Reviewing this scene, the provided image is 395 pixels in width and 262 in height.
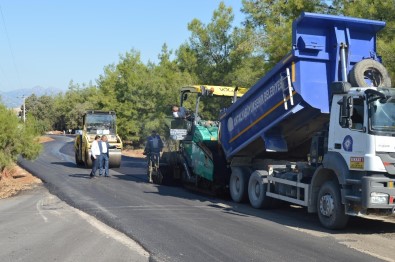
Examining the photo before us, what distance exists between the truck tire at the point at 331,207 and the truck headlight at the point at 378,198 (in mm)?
769

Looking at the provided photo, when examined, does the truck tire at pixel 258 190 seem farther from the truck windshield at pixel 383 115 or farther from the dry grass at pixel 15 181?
the dry grass at pixel 15 181

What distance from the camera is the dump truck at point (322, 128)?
863 centimetres

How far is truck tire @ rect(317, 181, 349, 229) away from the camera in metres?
9.07

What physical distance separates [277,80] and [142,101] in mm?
28204

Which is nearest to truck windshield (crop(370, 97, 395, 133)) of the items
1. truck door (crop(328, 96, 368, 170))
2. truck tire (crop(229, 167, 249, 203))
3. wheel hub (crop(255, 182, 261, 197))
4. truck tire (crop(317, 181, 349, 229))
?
truck door (crop(328, 96, 368, 170))

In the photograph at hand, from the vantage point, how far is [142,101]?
38344mm

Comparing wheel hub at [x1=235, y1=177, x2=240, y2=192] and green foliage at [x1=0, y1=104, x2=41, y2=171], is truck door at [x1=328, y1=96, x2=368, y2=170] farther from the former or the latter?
green foliage at [x1=0, y1=104, x2=41, y2=171]

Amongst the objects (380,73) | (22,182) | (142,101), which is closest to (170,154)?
(22,182)

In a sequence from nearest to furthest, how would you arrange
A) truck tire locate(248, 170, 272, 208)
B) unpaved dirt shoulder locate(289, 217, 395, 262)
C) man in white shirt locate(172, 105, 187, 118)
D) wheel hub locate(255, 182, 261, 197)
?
1. unpaved dirt shoulder locate(289, 217, 395, 262)
2. truck tire locate(248, 170, 272, 208)
3. wheel hub locate(255, 182, 261, 197)
4. man in white shirt locate(172, 105, 187, 118)

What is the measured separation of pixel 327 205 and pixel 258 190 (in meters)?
2.74

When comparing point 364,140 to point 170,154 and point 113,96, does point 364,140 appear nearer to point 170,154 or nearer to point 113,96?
point 170,154

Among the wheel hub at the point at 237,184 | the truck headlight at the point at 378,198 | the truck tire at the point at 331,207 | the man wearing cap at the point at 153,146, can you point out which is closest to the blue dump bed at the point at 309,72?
the truck tire at the point at 331,207

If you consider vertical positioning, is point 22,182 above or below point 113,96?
below

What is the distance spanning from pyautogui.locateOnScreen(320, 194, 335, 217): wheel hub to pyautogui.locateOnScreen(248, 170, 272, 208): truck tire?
2.20 meters
